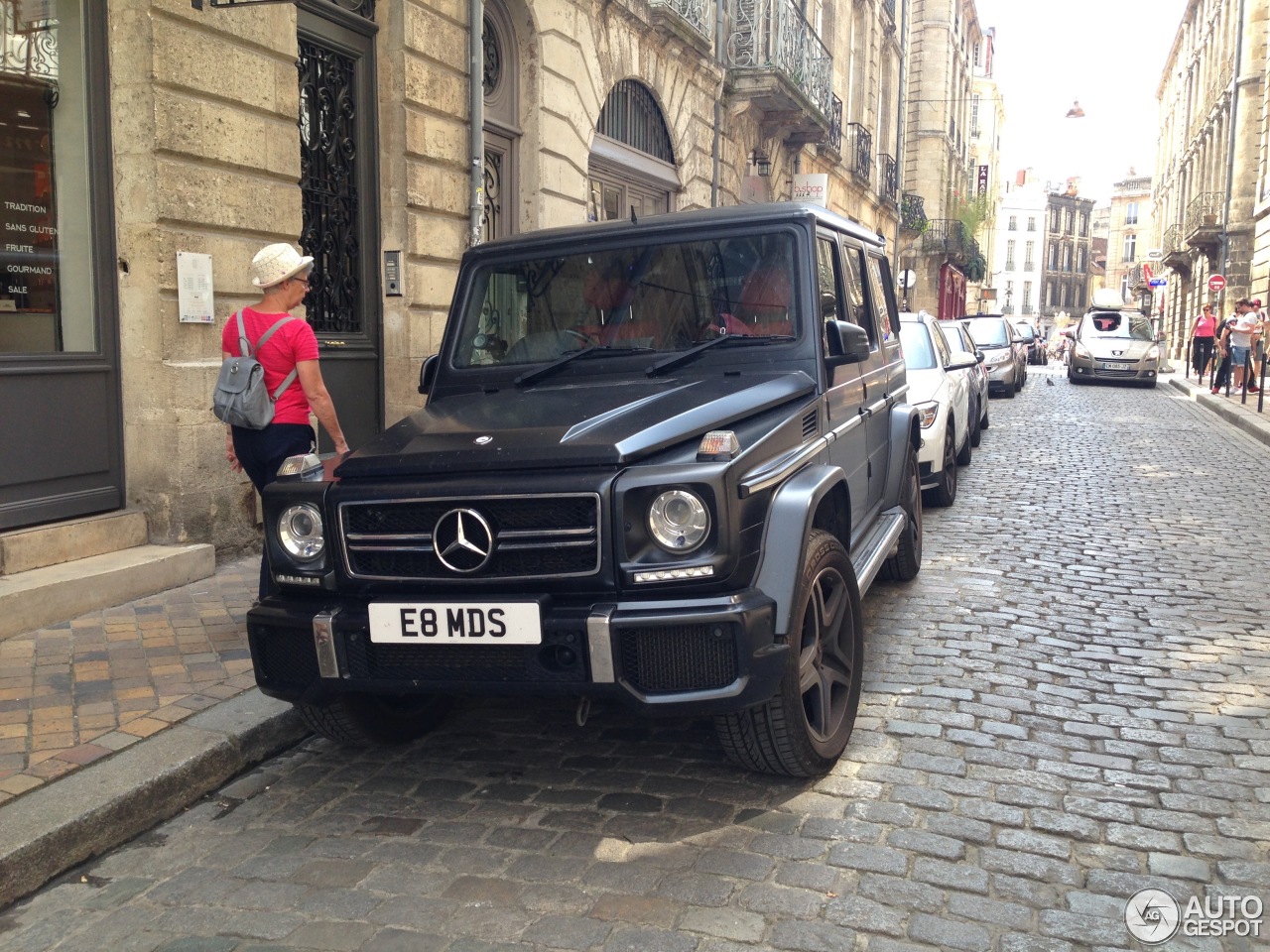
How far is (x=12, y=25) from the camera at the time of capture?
5816 mm

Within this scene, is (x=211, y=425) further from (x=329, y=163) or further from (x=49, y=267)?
(x=329, y=163)

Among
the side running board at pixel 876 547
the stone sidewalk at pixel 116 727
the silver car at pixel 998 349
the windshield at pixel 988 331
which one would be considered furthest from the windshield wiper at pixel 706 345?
the windshield at pixel 988 331

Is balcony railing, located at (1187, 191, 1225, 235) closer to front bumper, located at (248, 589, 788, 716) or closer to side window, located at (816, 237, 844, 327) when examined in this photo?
side window, located at (816, 237, 844, 327)

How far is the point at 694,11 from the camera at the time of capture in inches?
602

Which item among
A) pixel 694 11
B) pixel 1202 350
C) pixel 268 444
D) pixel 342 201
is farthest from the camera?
pixel 1202 350

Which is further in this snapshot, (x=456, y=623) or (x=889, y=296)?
(x=889, y=296)

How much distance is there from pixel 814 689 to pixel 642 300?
168 cm

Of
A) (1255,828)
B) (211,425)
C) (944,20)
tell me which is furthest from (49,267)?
(944,20)

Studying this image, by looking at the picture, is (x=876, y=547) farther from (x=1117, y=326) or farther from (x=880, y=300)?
(x=1117, y=326)

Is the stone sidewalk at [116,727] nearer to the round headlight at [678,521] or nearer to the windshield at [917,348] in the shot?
the round headlight at [678,521]

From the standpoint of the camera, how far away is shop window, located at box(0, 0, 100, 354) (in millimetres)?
5812

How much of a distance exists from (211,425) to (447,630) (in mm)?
3935

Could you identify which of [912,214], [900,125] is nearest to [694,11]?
[900,125]

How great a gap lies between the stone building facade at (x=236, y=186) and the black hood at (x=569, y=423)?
9.52ft
